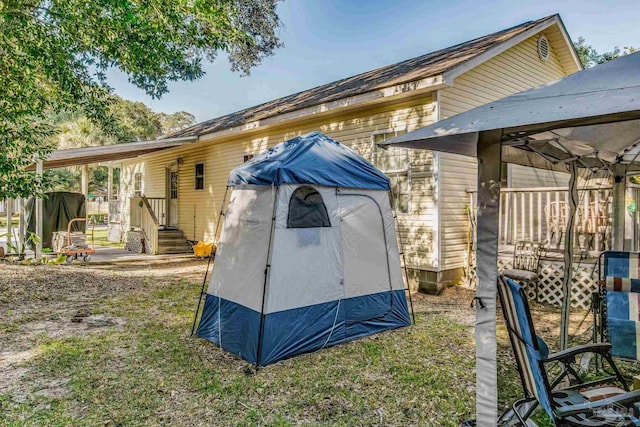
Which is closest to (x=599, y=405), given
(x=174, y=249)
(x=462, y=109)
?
(x=462, y=109)

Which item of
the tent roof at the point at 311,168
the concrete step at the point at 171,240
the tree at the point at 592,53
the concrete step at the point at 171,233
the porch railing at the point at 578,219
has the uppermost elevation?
the tree at the point at 592,53

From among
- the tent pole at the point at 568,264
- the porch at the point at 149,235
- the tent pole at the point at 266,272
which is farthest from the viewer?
the porch at the point at 149,235

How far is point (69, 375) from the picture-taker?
146 inches

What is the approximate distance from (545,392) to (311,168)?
297cm

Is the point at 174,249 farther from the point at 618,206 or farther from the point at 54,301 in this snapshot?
the point at 618,206

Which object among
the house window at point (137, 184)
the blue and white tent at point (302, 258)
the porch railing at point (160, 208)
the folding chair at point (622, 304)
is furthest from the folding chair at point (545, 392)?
the house window at point (137, 184)

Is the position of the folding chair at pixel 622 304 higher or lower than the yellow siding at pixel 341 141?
lower

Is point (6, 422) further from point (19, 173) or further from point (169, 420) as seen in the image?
point (19, 173)

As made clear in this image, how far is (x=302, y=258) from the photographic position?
4273 millimetres

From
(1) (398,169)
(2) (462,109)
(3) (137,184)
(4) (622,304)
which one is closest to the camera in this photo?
(4) (622,304)

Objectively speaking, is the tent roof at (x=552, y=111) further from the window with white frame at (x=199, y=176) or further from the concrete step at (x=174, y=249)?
the concrete step at (x=174, y=249)

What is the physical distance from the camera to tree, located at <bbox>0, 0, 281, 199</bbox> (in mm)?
5906

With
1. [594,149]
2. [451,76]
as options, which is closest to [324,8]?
[451,76]

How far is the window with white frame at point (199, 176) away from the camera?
1292 cm
